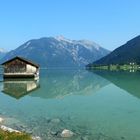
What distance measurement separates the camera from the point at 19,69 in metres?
109

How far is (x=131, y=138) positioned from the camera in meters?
26.7

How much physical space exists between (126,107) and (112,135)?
1798 cm

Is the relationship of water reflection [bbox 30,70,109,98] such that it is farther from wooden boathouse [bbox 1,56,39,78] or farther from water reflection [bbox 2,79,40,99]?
wooden boathouse [bbox 1,56,39,78]

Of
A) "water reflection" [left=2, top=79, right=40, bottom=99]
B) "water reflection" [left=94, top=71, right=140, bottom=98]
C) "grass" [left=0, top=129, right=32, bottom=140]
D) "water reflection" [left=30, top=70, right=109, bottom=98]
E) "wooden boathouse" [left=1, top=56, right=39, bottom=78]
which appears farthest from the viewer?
"wooden boathouse" [left=1, top=56, right=39, bottom=78]

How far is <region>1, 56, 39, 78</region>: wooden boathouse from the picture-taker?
109 metres

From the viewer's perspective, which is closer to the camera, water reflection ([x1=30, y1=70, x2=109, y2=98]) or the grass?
the grass

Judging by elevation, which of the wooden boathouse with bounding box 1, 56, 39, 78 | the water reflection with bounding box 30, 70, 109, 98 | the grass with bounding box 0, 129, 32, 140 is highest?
the wooden boathouse with bounding box 1, 56, 39, 78

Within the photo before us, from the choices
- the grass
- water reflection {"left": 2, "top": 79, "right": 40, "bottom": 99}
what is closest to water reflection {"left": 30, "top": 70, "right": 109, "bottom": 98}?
water reflection {"left": 2, "top": 79, "right": 40, "bottom": 99}

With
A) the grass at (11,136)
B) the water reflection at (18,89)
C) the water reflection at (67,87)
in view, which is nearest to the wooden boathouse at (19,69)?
the water reflection at (67,87)

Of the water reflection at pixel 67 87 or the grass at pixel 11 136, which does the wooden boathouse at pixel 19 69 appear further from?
the grass at pixel 11 136

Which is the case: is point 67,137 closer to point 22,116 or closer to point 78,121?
point 78,121

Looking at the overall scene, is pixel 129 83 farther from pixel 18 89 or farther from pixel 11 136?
pixel 11 136

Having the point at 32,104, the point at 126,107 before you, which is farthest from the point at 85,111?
the point at 32,104

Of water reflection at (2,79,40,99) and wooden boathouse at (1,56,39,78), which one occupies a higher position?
wooden boathouse at (1,56,39,78)
